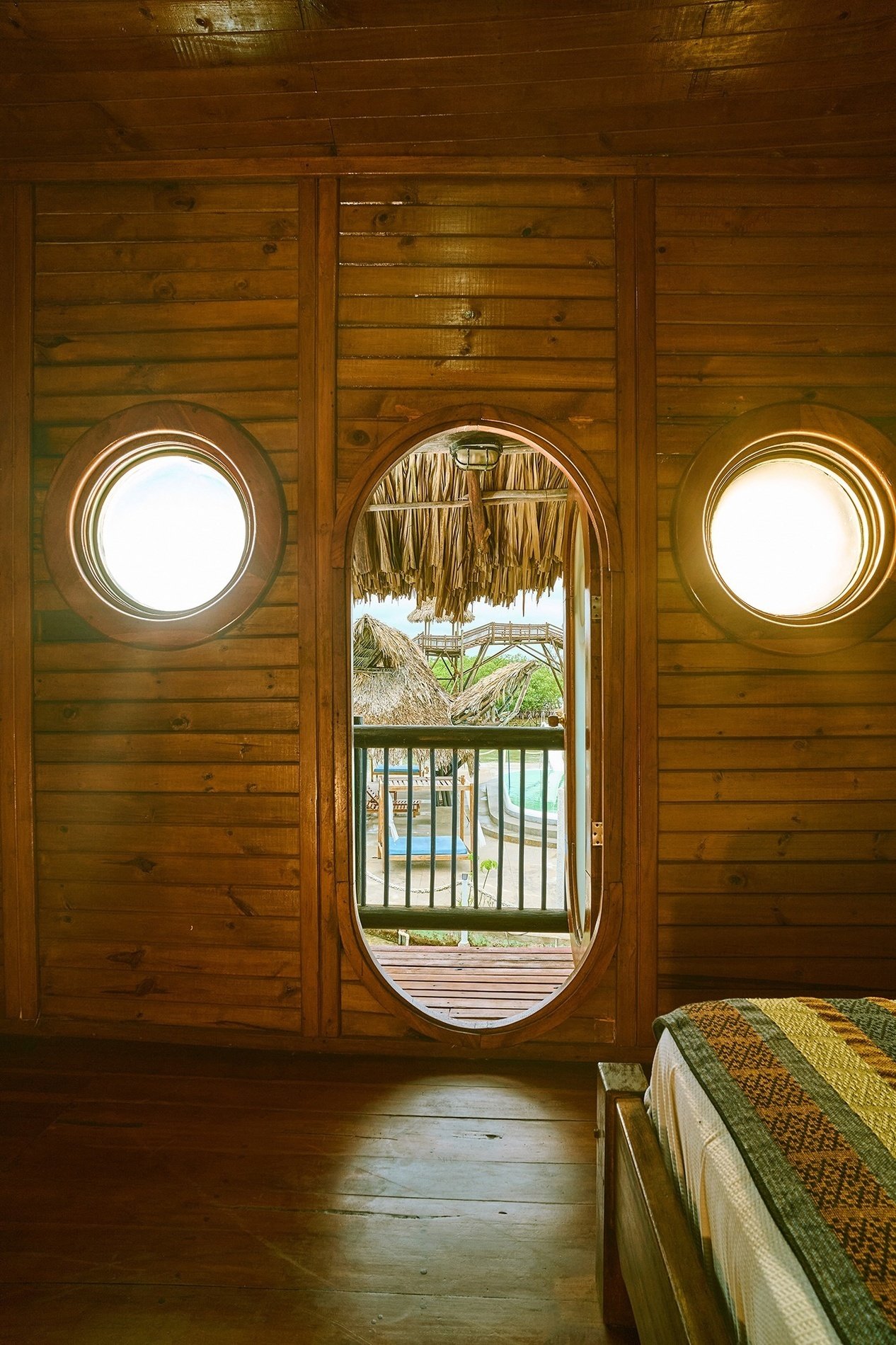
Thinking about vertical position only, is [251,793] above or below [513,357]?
below

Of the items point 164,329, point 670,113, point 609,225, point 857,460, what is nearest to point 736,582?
point 857,460

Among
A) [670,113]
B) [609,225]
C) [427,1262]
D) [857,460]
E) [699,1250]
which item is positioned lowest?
[427,1262]

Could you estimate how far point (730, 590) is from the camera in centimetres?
247

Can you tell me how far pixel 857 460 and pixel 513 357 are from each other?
1.24 metres

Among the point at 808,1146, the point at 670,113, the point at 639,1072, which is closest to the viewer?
the point at 808,1146

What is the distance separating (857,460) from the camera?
97.9 inches

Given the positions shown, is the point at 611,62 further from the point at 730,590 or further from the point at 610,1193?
the point at 610,1193

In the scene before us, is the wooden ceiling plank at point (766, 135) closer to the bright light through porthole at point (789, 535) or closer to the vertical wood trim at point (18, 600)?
the bright light through porthole at point (789, 535)

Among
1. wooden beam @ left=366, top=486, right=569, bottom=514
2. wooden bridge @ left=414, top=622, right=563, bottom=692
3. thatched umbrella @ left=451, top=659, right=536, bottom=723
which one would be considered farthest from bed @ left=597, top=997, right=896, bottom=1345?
wooden bridge @ left=414, top=622, right=563, bottom=692

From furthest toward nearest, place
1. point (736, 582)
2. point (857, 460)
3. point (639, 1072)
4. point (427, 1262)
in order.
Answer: point (736, 582) → point (857, 460) → point (427, 1262) → point (639, 1072)

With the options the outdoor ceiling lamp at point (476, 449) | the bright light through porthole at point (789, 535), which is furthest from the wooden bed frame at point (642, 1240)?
the outdoor ceiling lamp at point (476, 449)

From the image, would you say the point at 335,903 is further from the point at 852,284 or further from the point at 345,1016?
the point at 852,284

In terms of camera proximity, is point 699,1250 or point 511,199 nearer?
point 699,1250

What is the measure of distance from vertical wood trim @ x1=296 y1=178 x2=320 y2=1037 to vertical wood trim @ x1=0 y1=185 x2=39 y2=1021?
0.99m
